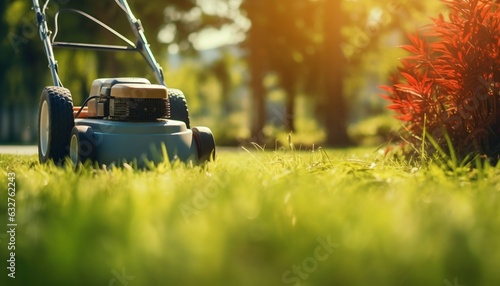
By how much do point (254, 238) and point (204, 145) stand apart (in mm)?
3636

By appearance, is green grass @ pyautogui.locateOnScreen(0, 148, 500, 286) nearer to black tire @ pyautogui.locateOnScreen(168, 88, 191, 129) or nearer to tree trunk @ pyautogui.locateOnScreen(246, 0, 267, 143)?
black tire @ pyautogui.locateOnScreen(168, 88, 191, 129)

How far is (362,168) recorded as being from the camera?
4738 millimetres

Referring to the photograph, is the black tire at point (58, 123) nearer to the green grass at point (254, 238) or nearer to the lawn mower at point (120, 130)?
the lawn mower at point (120, 130)

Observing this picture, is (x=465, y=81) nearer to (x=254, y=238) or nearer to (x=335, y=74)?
(x=254, y=238)

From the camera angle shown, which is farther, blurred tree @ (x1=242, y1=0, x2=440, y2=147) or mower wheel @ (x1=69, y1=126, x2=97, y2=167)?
blurred tree @ (x1=242, y1=0, x2=440, y2=147)

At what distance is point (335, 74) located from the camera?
19.0m

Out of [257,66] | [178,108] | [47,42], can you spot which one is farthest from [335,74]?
[178,108]

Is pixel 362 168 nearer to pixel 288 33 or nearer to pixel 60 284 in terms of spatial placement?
pixel 60 284

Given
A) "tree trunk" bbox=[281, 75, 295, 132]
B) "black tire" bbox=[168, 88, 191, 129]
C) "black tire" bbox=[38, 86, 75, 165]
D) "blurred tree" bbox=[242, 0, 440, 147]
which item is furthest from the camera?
"tree trunk" bbox=[281, 75, 295, 132]

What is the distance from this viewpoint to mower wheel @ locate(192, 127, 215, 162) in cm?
613

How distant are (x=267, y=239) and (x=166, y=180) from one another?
1445 millimetres

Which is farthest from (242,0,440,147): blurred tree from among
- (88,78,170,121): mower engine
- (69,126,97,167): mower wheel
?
(69,126,97,167): mower wheel

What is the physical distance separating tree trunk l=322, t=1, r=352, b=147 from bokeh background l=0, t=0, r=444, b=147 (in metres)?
0.03

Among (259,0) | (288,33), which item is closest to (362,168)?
(259,0)
